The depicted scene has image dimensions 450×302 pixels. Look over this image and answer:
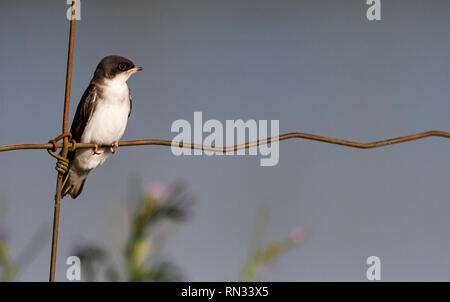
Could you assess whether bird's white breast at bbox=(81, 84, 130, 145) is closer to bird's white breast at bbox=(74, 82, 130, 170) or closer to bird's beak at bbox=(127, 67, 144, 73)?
bird's white breast at bbox=(74, 82, 130, 170)

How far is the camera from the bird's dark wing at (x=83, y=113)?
514 centimetres

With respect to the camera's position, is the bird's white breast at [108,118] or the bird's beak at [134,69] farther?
the bird's beak at [134,69]

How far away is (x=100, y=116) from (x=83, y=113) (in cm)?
18

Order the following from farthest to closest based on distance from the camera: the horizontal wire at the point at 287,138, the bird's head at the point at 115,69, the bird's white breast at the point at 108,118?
the bird's head at the point at 115,69 < the bird's white breast at the point at 108,118 < the horizontal wire at the point at 287,138

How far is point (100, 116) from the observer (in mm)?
5066

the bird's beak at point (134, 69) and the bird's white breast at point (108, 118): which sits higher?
the bird's beak at point (134, 69)

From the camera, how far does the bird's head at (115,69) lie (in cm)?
525

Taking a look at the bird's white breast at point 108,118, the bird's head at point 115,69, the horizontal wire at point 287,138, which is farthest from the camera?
the bird's head at point 115,69

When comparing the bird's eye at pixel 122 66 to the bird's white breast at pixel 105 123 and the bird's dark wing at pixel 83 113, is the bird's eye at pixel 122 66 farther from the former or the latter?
the bird's dark wing at pixel 83 113

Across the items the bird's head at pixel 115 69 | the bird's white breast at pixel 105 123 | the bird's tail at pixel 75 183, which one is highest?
the bird's head at pixel 115 69

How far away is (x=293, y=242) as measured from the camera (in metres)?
3.44

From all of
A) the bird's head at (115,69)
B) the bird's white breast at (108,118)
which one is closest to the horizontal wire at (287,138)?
the bird's white breast at (108,118)
